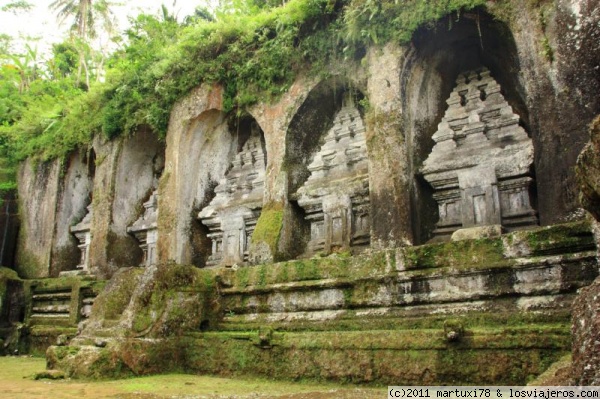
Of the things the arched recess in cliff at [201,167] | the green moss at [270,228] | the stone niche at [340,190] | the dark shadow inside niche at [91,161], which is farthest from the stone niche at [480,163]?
the dark shadow inside niche at [91,161]

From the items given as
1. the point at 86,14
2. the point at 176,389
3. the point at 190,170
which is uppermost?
the point at 86,14

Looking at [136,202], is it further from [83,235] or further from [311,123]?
[311,123]

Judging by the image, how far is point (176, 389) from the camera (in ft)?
18.1

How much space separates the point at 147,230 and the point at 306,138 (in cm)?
473

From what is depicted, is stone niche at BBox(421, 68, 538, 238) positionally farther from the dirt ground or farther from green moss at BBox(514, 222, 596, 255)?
the dirt ground

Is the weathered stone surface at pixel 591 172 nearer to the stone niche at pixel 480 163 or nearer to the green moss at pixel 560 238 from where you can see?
the green moss at pixel 560 238

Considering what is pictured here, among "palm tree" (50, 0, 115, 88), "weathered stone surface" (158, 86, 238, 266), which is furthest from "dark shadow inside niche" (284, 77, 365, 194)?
"palm tree" (50, 0, 115, 88)

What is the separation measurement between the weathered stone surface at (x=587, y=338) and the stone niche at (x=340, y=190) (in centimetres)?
566

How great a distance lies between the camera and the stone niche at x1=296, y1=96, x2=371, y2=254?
888cm

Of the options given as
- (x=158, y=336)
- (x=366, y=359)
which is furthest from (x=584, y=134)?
(x=158, y=336)

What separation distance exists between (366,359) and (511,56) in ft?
16.0

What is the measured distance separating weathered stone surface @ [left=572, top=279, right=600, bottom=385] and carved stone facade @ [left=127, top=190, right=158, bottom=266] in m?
10.3

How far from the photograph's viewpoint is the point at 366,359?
5535 millimetres

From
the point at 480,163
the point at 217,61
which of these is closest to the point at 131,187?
the point at 217,61
